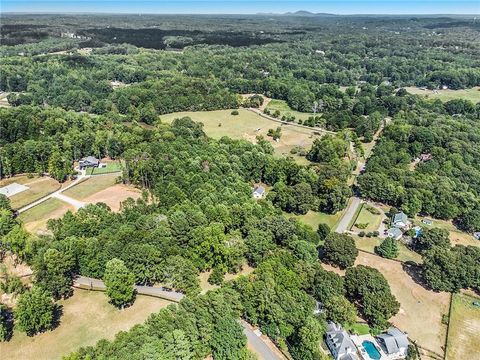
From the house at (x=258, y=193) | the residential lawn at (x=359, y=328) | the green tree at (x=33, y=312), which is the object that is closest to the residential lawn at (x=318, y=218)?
the house at (x=258, y=193)

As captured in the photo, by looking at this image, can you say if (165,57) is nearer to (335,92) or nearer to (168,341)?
(335,92)

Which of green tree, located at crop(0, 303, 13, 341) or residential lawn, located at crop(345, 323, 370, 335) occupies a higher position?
green tree, located at crop(0, 303, 13, 341)

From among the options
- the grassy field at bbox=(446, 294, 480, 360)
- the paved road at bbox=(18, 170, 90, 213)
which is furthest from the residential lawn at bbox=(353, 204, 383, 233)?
the paved road at bbox=(18, 170, 90, 213)

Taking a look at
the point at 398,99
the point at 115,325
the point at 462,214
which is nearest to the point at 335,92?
the point at 398,99

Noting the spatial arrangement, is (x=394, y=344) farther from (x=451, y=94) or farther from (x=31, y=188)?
(x=451, y=94)

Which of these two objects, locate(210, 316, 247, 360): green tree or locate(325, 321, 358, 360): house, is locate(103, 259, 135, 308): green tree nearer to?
locate(210, 316, 247, 360): green tree

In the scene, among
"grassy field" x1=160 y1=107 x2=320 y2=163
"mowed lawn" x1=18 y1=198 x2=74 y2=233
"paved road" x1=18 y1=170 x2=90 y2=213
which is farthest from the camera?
"grassy field" x1=160 y1=107 x2=320 y2=163

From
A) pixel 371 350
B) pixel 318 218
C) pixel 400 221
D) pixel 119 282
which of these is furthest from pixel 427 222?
pixel 119 282
